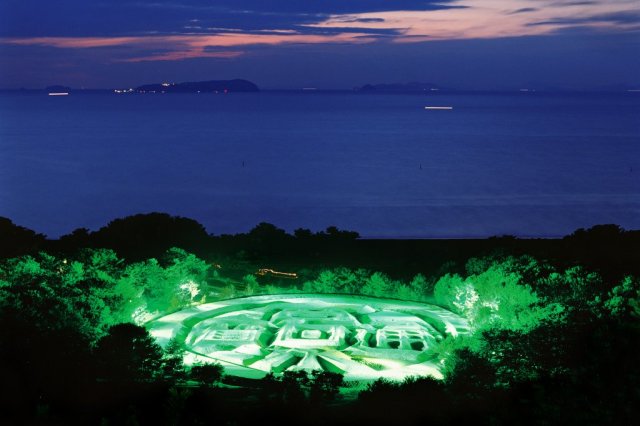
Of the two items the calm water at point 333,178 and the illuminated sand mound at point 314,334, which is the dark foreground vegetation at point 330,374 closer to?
the illuminated sand mound at point 314,334

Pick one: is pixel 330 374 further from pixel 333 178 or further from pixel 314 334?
pixel 333 178

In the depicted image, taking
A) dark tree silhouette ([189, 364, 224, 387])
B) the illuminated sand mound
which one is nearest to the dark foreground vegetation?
dark tree silhouette ([189, 364, 224, 387])

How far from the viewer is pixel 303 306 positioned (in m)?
17.6

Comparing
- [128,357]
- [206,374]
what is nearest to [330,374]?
[206,374]

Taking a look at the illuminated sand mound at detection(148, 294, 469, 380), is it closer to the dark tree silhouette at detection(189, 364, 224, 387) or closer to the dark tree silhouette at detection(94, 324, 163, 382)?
the dark tree silhouette at detection(189, 364, 224, 387)

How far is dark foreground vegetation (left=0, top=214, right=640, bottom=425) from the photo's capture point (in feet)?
37.7

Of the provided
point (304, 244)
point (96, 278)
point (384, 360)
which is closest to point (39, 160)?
point (304, 244)

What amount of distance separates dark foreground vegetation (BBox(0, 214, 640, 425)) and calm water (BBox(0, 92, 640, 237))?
24.5 meters

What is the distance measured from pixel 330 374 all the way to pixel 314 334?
2575 millimetres

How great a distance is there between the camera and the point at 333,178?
5975cm

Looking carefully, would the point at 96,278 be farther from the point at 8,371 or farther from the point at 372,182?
the point at 372,182

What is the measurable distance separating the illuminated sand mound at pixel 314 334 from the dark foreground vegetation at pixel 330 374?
61 cm

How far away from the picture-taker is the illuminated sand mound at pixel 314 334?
13.9 m

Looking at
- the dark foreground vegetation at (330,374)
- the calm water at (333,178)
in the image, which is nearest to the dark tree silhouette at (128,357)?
the dark foreground vegetation at (330,374)
